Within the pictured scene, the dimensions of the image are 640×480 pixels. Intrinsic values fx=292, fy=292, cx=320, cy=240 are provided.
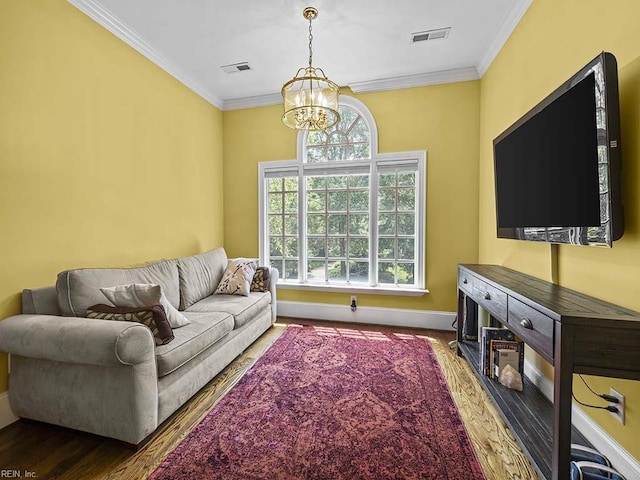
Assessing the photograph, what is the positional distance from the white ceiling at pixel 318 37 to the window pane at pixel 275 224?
1673 mm

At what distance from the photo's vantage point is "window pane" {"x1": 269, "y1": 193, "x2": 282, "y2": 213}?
4.06m

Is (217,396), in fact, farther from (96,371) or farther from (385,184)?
(385,184)

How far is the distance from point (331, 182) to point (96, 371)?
3.04m

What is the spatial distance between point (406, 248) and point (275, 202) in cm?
186

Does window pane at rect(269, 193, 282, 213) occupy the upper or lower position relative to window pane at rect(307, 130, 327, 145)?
lower

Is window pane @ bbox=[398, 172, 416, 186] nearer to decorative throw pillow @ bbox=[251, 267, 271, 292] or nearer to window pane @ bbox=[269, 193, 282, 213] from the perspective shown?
window pane @ bbox=[269, 193, 282, 213]

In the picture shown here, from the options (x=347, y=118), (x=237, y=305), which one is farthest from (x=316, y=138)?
(x=237, y=305)

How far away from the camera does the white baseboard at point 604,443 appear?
135cm

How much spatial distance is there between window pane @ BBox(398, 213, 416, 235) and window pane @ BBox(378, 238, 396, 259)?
6.6 inches

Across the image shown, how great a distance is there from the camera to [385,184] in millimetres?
3658

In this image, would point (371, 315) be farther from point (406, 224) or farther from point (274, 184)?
point (274, 184)

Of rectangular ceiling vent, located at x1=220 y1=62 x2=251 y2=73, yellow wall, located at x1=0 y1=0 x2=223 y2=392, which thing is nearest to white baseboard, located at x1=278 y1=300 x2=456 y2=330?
yellow wall, located at x1=0 y1=0 x2=223 y2=392

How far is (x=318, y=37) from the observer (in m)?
2.72

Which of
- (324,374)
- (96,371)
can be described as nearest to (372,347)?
(324,374)
